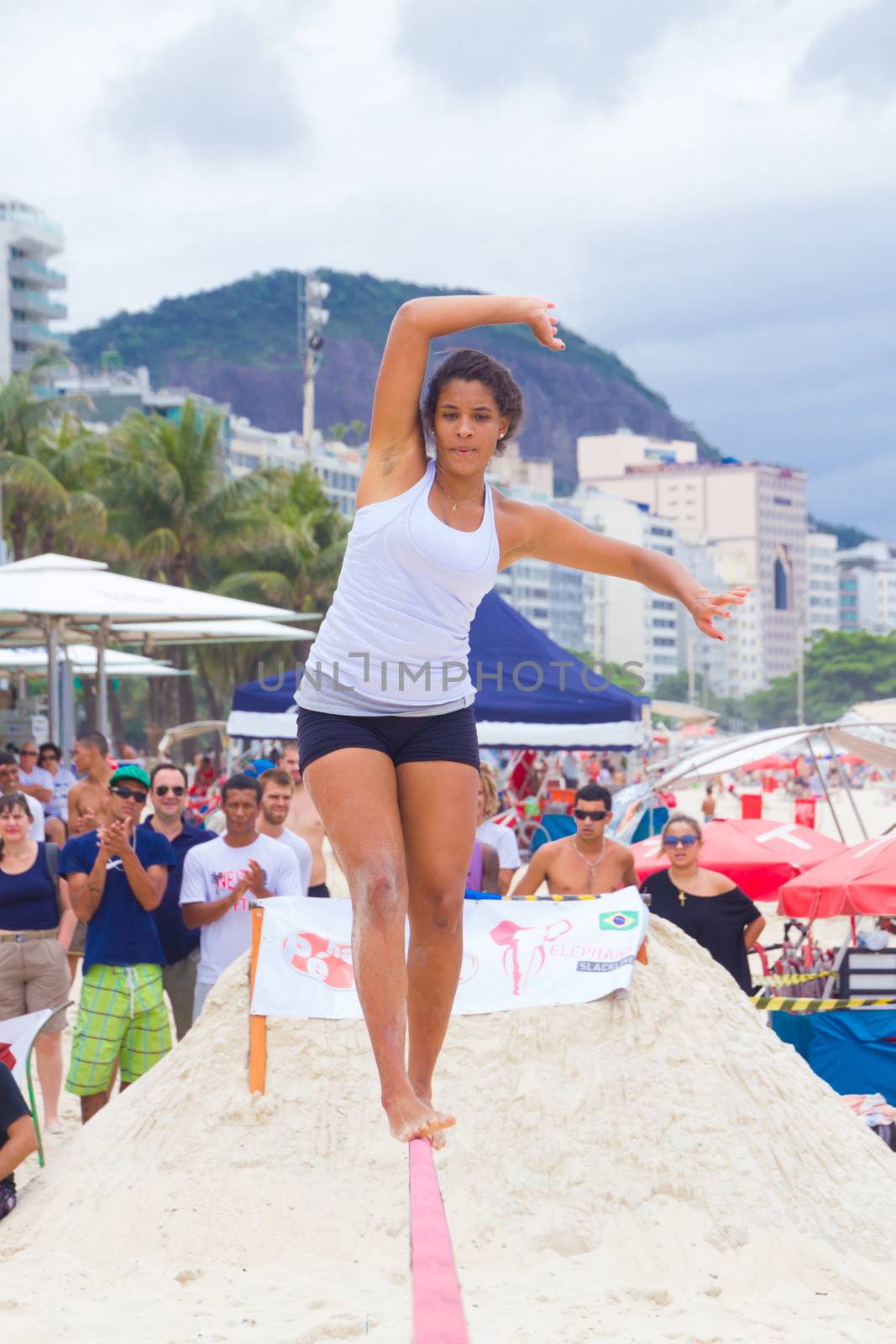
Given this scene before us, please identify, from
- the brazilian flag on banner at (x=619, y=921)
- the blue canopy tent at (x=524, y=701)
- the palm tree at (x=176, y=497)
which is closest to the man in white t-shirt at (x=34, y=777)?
the blue canopy tent at (x=524, y=701)

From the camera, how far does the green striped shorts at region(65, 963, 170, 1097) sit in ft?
28.2

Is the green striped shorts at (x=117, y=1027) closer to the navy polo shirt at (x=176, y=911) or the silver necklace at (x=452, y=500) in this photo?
the navy polo shirt at (x=176, y=911)

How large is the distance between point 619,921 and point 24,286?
12105 centimetres

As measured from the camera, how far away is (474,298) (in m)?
3.93

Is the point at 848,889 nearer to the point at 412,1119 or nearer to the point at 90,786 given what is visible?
the point at 90,786

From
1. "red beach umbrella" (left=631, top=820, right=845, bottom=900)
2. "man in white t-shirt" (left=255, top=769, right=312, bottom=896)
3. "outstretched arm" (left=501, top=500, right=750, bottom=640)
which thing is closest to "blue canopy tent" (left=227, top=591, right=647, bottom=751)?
"red beach umbrella" (left=631, top=820, right=845, bottom=900)

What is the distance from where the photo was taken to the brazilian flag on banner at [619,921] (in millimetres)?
8477

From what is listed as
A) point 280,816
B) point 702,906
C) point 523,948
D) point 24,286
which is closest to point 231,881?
point 280,816

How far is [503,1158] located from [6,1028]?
2830 mm

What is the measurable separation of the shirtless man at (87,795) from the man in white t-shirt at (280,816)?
5.40ft

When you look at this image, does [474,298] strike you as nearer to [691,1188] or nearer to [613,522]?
[691,1188]

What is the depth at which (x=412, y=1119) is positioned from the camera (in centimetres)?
375

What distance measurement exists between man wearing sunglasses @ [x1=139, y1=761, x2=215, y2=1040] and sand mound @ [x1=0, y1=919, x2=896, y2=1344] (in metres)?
0.87

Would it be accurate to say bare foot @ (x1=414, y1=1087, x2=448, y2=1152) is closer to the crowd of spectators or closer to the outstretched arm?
the outstretched arm
